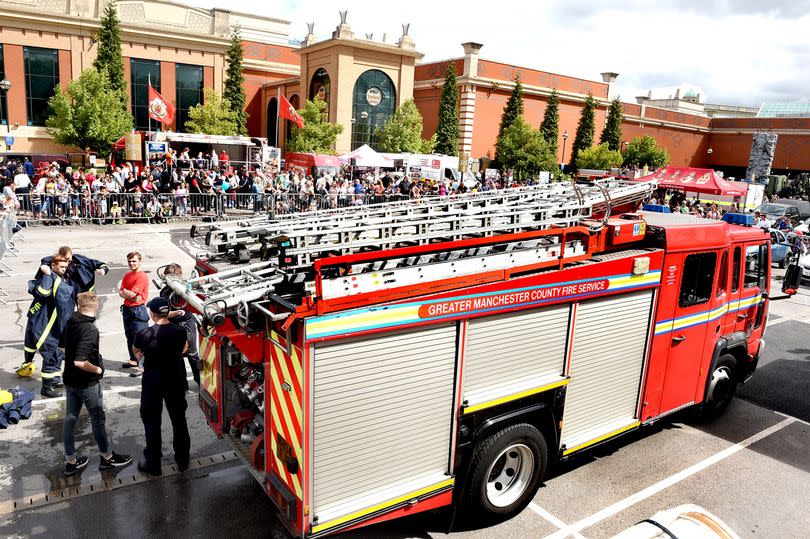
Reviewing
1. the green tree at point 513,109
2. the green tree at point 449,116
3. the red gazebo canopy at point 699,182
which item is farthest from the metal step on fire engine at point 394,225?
the green tree at point 513,109

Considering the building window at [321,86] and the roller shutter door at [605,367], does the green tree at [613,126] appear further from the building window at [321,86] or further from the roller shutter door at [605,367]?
the roller shutter door at [605,367]

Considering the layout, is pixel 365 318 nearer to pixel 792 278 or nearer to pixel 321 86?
pixel 792 278

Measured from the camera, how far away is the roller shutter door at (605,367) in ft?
18.8

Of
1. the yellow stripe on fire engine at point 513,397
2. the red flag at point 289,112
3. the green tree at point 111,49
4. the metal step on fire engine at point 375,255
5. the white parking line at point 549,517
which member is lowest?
→ the white parking line at point 549,517

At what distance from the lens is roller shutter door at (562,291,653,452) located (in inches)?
226

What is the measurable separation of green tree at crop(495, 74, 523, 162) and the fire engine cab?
3700cm

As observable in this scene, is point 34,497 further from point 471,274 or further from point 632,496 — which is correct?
point 632,496

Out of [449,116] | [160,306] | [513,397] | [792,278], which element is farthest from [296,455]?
[449,116]

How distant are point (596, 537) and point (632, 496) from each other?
905 mm

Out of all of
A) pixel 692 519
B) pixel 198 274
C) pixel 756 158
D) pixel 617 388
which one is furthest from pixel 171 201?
pixel 756 158

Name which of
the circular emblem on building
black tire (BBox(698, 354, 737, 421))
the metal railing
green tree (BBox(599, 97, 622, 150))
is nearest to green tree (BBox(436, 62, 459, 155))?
the circular emblem on building

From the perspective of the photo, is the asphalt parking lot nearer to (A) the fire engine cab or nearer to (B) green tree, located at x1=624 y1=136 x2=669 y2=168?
(A) the fire engine cab

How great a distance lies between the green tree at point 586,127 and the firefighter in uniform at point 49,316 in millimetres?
45131

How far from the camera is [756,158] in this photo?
43.2m
